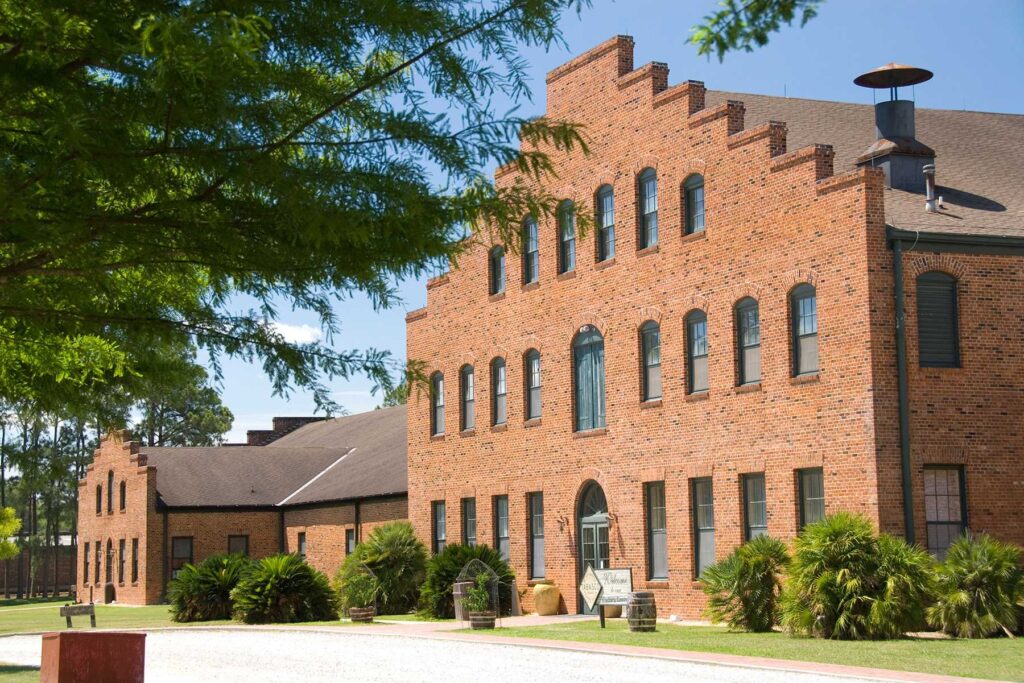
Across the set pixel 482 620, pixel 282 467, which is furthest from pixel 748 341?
pixel 282 467

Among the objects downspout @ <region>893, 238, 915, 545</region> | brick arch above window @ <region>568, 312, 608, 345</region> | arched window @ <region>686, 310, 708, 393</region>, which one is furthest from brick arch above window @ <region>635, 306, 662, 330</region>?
downspout @ <region>893, 238, 915, 545</region>

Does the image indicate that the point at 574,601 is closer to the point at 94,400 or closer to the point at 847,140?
the point at 847,140

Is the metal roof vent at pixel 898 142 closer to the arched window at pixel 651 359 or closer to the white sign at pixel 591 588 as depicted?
the arched window at pixel 651 359

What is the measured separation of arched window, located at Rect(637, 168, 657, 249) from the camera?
105 ft

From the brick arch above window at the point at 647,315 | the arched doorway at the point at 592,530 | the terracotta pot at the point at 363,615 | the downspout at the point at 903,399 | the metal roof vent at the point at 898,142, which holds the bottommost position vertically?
the terracotta pot at the point at 363,615

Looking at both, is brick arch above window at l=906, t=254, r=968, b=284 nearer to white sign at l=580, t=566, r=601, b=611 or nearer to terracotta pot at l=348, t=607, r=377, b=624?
white sign at l=580, t=566, r=601, b=611

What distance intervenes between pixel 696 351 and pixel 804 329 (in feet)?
11.2

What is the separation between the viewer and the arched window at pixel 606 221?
110ft

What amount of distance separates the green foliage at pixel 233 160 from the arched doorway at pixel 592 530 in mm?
23986

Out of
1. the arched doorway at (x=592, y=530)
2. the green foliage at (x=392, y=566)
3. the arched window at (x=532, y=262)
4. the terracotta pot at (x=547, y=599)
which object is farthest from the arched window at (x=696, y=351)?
the green foliage at (x=392, y=566)

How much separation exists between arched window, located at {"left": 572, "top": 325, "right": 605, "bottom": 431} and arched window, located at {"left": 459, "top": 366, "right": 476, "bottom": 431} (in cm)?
535

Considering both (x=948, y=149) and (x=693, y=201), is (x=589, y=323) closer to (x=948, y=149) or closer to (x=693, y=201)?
(x=693, y=201)

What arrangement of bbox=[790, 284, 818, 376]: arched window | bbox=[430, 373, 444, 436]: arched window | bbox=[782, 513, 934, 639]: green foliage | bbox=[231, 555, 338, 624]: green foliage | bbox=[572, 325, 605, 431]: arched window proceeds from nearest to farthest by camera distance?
bbox=[782, 513, 934, 639]: green foliage < bbox=[790, 284, 818, 376]: arched window < bbox=[572, 325, 605, 431]: arched window < bbox=[231, 555, 338, 624]: green foliage < bbox=[430, 373, 444, 436]: arched window

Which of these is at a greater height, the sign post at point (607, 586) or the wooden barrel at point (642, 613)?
the sign post at point (607, 586)
